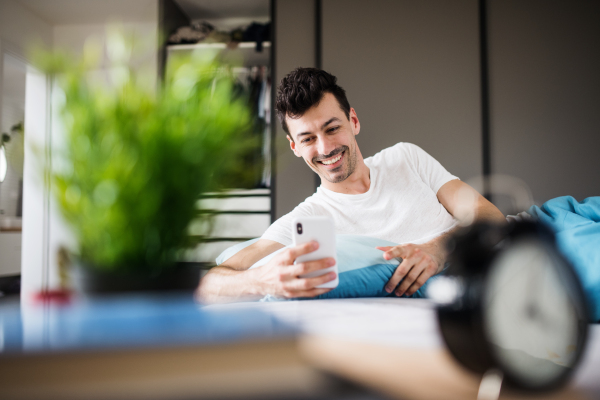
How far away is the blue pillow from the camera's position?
0.94m

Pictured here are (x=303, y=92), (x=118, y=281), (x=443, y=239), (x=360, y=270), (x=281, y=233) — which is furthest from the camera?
(x=303, y=92)

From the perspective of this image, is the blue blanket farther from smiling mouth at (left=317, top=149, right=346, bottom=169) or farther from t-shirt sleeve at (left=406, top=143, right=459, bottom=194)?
smiling mouth at (left=317, top=149, right=346, bottom=169)

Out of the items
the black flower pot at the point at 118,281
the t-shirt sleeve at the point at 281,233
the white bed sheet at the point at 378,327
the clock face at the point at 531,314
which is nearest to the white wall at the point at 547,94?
the t-shirt sleeve at the point at 281,233

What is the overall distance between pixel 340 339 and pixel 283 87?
1304 mm

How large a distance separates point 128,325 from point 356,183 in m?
1.28

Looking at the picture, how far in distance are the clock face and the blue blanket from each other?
0.20m

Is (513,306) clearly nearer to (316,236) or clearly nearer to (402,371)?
(402,371)

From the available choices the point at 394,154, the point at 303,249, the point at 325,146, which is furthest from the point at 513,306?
the point at 394,154

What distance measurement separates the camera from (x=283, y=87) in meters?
1.45

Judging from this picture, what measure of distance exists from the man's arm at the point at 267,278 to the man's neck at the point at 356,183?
47 centimetres

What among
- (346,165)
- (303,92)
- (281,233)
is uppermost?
(303,92)

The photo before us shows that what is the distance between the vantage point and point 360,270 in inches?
37.5

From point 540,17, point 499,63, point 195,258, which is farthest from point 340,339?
point 540,17

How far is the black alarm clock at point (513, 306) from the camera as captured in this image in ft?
0.85
